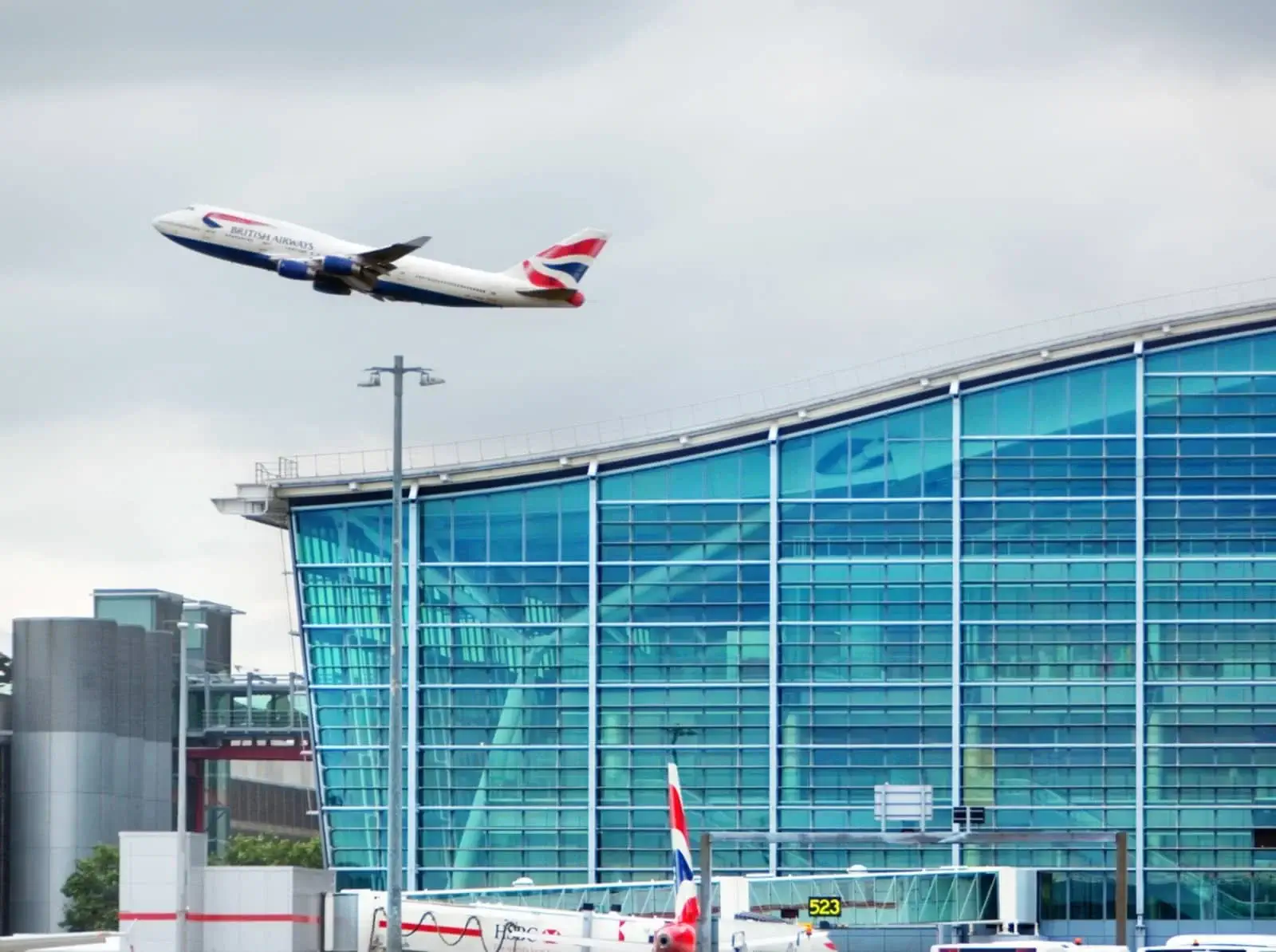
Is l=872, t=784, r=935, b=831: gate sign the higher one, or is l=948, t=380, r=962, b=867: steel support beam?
l=948, t=380, r=962, b=867: steel support beam

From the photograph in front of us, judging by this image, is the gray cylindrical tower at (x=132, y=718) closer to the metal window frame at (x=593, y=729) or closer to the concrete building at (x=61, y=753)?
the concrete building at (x=61, y=753)

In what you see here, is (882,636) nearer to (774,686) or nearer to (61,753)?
(774,686)

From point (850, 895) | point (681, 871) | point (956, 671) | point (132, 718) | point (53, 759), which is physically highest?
point (956, 671)

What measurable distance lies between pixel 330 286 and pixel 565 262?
11.5m

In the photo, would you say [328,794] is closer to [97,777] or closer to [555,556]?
[555,556]

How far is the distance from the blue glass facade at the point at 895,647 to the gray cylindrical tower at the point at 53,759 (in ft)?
104

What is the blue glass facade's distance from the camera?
403ft

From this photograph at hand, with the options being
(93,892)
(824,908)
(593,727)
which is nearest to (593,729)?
(593,727)

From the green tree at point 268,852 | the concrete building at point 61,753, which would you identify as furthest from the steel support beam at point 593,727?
the green tree at point 268,852

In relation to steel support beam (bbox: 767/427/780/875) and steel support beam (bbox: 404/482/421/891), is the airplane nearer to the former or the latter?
steel support beam (bbox: 767/427/780/875)

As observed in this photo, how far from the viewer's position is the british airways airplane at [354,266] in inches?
3868

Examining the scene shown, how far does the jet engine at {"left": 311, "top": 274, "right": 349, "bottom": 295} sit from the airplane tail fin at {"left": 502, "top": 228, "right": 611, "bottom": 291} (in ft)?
24.6

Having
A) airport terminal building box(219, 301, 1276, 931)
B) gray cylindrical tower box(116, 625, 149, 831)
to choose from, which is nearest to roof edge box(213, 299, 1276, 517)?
airport terminal building box(219, 301, 1276, 931)

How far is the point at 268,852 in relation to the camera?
170 meters
